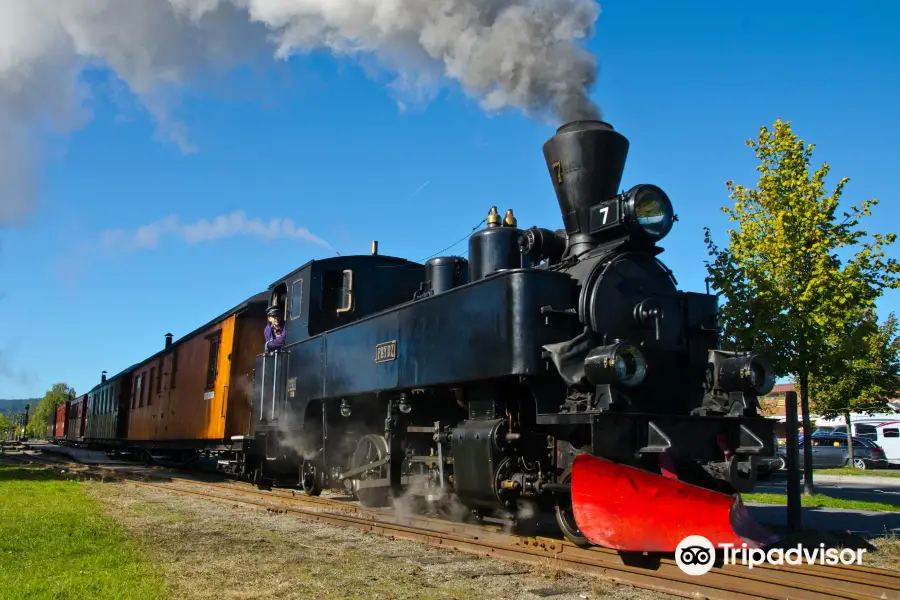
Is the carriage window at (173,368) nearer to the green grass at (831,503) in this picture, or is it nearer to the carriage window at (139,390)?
the carriage window at (139,390)

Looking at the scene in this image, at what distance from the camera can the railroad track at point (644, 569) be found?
182 inches

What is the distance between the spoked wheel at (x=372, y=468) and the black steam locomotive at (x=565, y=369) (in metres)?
0.04

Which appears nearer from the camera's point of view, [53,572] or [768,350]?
[53,572]

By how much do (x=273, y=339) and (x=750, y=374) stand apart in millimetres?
7715

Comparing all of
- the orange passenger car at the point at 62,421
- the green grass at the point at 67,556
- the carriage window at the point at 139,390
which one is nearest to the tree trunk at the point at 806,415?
the green grass at the point at 67,556

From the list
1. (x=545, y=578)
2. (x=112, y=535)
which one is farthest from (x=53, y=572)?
(x=545, y=578)

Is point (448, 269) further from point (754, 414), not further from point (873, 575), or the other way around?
point (873, 575)

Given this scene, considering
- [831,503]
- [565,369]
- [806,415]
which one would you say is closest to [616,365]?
[565,369]

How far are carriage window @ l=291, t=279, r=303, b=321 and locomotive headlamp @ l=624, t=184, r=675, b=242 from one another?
565cm

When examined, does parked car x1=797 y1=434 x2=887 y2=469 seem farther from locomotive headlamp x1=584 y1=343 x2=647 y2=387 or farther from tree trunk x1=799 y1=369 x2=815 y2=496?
locomotive headlamp x1=584 y1=343 x2=647 y2=387

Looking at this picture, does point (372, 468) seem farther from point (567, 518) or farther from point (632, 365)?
point (632, 365)

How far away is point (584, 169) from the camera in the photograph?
7.09 m

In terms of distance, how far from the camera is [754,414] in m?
6.46

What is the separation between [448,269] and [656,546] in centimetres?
499
